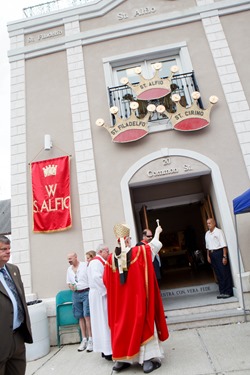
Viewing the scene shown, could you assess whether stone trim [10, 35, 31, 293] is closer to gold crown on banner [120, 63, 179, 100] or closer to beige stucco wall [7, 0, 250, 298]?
beige stucco wall [7, 0, 250, 298]

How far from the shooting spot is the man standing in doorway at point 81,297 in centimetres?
506

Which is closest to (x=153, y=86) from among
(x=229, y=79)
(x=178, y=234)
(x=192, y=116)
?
(x=192, y=116)

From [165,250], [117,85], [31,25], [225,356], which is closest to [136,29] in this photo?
[117,85]

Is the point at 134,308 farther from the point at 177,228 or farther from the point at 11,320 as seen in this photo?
the point at 177,228

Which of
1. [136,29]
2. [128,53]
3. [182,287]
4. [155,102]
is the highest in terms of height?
[136,29]

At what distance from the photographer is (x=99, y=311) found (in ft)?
14.0

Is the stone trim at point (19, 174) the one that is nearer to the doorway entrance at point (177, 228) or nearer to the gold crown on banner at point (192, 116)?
the doorway entrance at point (177, 228)

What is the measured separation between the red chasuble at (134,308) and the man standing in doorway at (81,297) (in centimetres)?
136

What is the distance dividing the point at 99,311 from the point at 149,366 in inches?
43.1

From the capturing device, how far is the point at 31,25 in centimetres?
787

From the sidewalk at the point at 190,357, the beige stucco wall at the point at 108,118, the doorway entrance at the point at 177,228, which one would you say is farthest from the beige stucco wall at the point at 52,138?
the doorway entrance at the point at 177,228

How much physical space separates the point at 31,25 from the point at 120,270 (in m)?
7.71

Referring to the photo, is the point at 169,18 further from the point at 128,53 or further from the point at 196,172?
the point at 196,172

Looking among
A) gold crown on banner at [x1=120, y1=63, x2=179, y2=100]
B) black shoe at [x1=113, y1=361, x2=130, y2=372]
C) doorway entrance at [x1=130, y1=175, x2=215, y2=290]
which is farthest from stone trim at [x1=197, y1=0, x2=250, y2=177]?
black shoe at [x1=113, y1=361, x2=130, y2=372]
